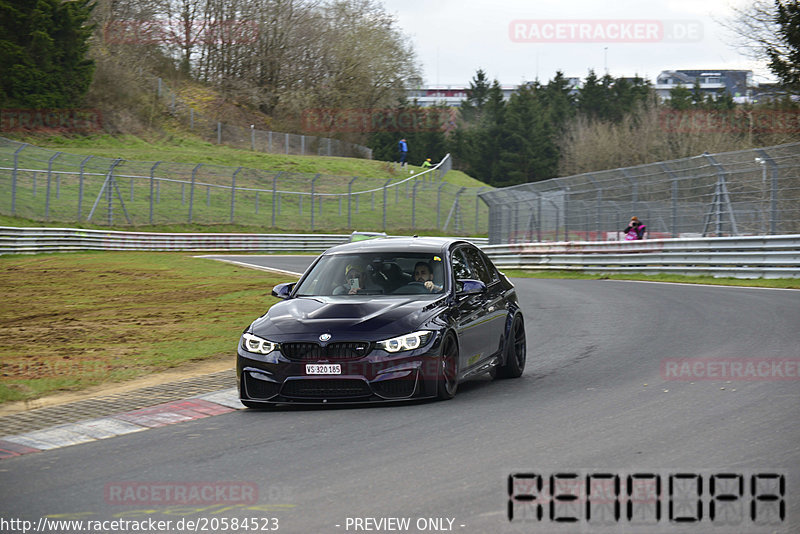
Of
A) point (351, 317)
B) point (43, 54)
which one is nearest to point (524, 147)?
point (43, 54)

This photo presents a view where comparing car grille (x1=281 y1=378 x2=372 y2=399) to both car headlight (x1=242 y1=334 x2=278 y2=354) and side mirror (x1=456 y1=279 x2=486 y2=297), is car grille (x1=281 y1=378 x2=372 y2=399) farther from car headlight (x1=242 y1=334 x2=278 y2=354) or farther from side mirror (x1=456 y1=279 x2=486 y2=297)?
side mirror (x1=456 y1=279 x2=486 y2=297)

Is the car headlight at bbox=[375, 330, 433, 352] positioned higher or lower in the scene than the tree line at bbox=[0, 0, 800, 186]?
lower

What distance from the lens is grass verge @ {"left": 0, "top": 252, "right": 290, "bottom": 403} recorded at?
37.6ft

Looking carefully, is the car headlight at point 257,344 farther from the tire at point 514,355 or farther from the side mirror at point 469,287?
the tire at point 514,355

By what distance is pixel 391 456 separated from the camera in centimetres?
659

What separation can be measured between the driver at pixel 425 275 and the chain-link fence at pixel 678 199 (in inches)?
595

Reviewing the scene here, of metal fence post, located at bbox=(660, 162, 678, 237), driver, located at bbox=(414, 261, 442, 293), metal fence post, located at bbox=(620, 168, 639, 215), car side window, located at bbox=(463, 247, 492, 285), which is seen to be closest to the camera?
driver, located at bbox=(414, 261, 442, 293)

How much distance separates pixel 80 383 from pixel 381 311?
3.75 m

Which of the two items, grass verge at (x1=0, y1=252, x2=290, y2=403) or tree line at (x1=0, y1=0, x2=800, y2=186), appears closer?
grass verge at (x1=0, y1=252, x2=290, y2=403)

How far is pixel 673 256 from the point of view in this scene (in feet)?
87.5

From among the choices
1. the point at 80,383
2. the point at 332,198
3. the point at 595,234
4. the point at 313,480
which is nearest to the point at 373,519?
the point at 313,480

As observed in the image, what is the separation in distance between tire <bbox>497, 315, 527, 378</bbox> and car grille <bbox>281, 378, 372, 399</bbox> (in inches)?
87.3

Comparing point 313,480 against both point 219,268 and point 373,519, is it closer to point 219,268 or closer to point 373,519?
point 373,519

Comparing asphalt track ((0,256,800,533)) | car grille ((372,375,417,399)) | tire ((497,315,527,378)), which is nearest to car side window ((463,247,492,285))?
tire ((497,315,527,378))
